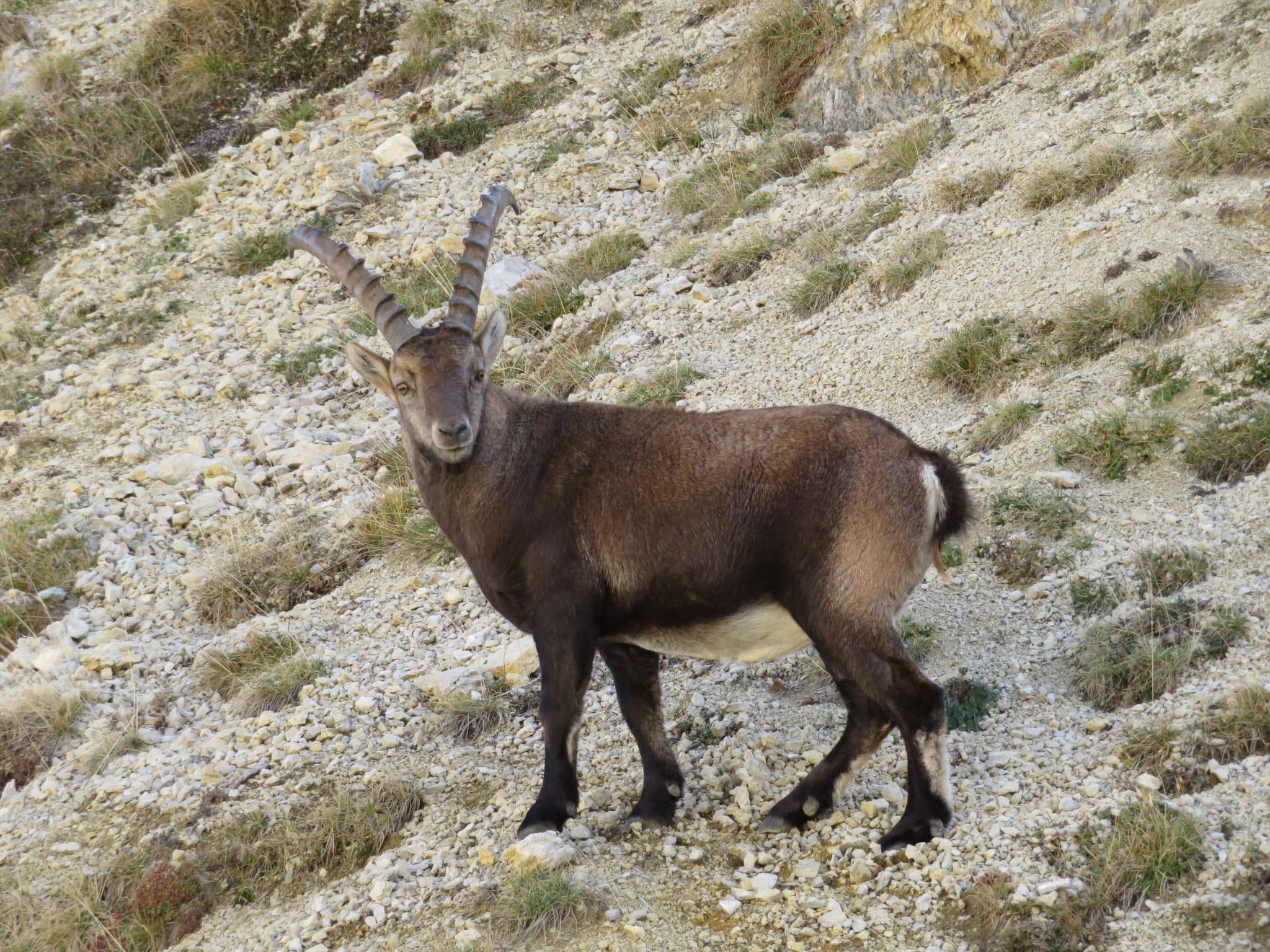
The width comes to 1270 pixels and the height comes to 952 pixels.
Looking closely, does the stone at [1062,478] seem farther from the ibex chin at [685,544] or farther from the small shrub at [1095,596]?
the ibex chin at [685,544]

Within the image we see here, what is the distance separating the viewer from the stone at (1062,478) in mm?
8117

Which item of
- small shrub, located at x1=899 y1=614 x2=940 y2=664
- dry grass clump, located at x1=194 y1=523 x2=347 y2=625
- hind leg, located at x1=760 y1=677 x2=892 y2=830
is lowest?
small shrub, located at x1=899 y1=614 x2=940 y2=664

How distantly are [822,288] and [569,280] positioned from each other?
10.2 ft

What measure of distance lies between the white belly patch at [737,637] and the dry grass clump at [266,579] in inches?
173

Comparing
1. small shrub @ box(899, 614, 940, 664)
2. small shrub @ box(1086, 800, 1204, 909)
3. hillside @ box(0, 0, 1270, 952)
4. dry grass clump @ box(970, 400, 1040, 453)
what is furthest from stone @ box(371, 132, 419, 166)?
small shrub @ box(1086, 800, 1204, 909)

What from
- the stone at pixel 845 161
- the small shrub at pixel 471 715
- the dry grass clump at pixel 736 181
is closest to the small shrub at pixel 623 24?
the dry grass clump at pixel 736 181

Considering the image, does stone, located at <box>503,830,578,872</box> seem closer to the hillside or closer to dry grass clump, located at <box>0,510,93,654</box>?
the hillside

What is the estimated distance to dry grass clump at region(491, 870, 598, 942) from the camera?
561 centimetres

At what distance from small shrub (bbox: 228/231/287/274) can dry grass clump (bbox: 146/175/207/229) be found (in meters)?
1.60

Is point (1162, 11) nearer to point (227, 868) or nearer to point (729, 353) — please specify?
point (729, 353)

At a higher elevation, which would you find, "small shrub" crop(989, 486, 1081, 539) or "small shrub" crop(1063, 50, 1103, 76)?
"small shrub" crop(1063, 50, 1103, 76)

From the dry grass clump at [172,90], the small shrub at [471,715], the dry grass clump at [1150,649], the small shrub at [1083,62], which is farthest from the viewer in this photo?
the dry grass clump at [172,90]

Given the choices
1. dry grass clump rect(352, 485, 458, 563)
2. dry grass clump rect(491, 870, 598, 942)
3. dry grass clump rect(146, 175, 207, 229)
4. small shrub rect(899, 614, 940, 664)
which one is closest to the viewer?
dry grass clump rect(491, 870, 598, 942)

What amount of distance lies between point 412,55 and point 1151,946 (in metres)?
16.1
